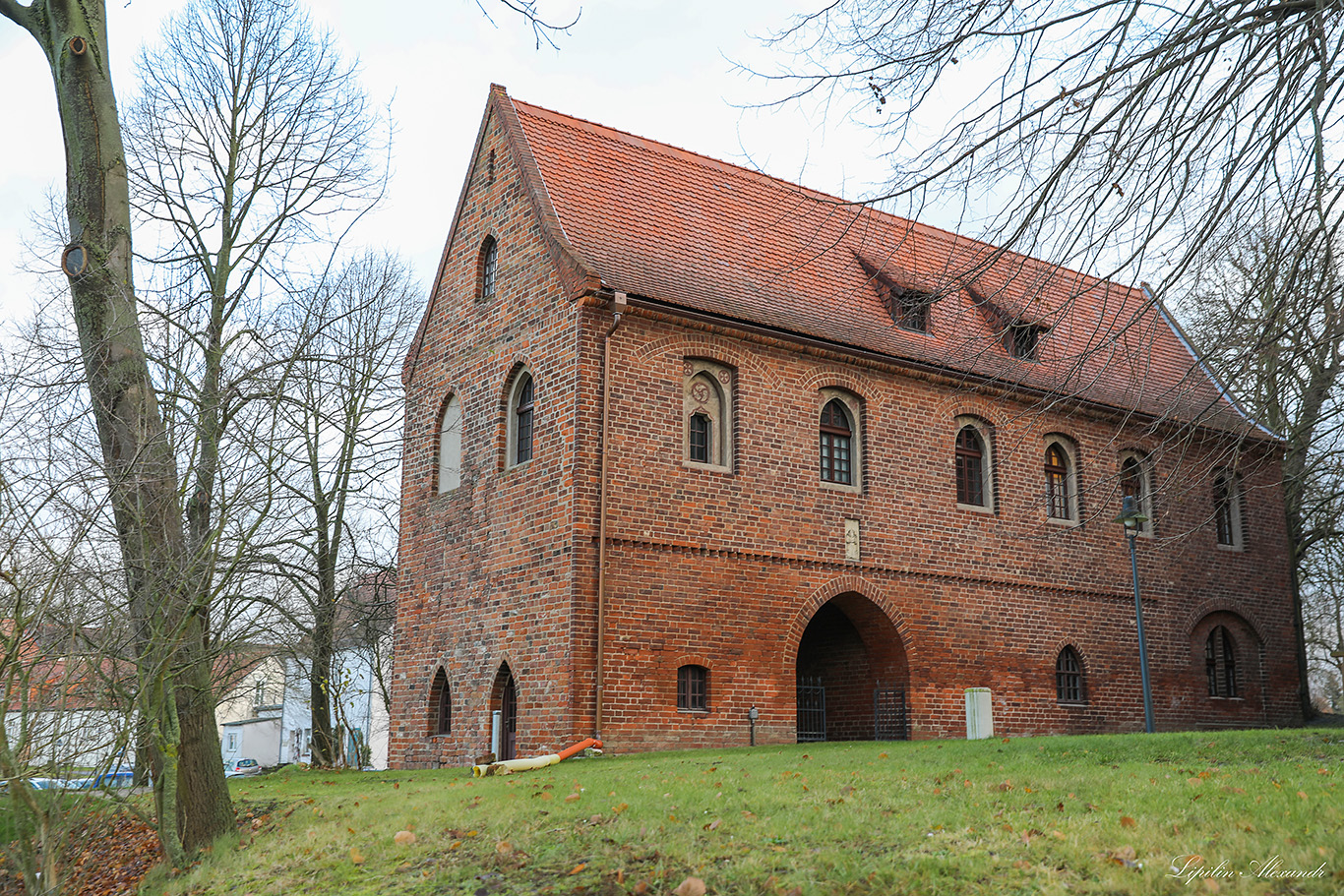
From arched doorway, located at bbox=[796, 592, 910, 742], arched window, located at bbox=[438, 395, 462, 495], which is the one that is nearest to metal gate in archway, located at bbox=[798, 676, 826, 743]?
arched doorway, located at bbox=[796, 592, 910, 742]

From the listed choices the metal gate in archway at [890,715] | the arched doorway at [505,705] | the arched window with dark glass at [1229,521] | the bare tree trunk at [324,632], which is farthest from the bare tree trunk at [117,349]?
the arched window with dark glass at [1229,521]

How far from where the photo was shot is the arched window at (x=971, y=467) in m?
19.6

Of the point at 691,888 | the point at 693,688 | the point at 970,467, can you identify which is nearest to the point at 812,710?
the point at 693,688

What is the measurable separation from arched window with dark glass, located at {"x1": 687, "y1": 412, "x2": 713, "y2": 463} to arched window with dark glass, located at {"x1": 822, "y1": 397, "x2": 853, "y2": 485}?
2106 millimetres

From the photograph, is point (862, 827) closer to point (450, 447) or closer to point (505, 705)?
point (505, 705)

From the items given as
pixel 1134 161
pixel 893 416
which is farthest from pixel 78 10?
pixel 893 416

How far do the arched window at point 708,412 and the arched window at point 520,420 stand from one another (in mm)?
2277

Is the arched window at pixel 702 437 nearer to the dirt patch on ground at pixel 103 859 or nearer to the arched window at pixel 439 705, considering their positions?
the arched window at pixel 439 705

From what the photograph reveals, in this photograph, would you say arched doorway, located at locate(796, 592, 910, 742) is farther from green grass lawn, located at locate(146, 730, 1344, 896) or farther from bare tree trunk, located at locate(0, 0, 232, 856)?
bare tree trunk, located at locate(0, 0, 232, 856)

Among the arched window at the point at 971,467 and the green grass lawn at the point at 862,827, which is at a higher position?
the arched window at the point at 971,467

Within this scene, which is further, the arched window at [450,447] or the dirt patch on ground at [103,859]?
the arched window at [450,447]

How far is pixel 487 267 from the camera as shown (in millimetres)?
18938

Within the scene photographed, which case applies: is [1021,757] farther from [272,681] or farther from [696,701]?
[272,681]

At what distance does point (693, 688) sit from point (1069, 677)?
793 centimetres
